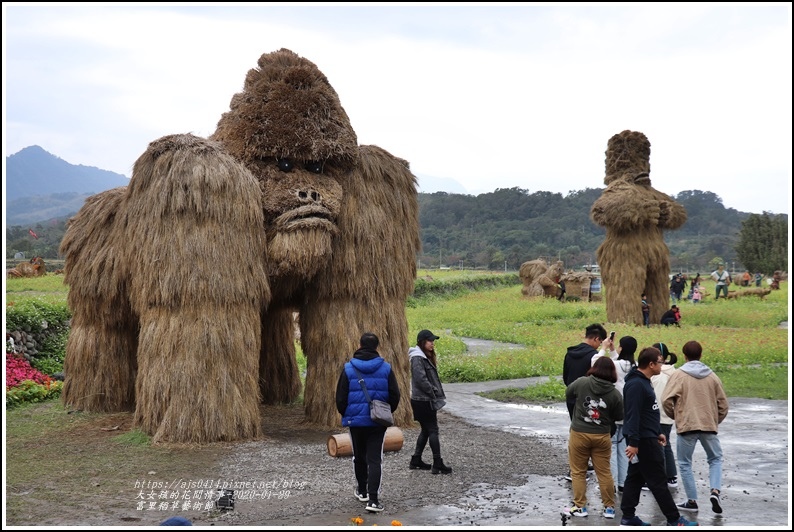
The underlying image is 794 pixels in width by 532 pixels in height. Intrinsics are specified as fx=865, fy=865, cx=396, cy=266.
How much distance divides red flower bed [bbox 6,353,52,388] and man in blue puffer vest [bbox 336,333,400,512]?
7.99 meters

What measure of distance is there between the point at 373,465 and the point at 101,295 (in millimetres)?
6031

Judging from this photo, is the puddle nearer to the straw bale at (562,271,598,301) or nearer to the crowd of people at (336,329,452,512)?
the crowd of people at (336,329,452,512)

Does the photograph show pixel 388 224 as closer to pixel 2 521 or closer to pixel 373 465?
pixel 373 465

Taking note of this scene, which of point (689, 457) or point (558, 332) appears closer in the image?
point (689, 457)

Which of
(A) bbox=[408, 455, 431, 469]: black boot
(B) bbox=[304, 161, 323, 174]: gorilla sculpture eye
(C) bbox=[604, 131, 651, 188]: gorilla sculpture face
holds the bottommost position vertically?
(A) bbox=[408, 455, 431, 469]: black boot

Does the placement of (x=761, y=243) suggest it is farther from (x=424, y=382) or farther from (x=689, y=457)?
(x=689, y=457)

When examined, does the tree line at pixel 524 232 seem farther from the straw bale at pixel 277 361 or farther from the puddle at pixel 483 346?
the straw bale at pixel 277 361

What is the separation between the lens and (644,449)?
22.4 ft

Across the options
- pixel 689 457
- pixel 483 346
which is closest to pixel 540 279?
pixel 483 346

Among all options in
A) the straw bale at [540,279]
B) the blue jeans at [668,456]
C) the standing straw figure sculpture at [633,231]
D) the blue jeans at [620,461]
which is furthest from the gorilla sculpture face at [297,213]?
the straw bale at [540,279]

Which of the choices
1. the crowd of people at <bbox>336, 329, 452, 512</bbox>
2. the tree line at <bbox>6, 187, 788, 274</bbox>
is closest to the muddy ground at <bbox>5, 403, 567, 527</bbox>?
the crowd of people at <bbox>336, 329, 452, 512</bbox>

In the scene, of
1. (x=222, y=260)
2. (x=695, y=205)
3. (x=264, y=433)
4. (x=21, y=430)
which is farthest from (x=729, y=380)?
(x=695, y=205)

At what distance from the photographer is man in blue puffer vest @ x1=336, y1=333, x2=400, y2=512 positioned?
7.30 meters

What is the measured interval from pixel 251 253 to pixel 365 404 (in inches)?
130
